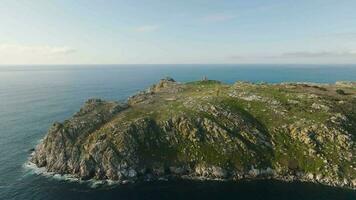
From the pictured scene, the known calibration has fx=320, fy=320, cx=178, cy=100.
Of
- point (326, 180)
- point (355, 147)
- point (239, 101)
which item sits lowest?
point (326, 180)

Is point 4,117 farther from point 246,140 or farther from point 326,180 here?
point 326,180

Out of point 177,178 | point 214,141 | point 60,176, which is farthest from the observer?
point 214,141

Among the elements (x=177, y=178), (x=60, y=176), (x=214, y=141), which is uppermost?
(x=214, y=141)

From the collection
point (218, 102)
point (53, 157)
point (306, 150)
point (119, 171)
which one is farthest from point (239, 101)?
point (53, 157)

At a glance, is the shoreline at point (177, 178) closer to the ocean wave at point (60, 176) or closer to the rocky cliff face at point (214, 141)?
the ocean wave at point (60, 176)

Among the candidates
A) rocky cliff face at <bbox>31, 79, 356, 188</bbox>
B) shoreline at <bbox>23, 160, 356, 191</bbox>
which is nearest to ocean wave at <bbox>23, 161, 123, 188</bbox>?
shoreline at <bbox>23, 160, 356, 191</bbox>

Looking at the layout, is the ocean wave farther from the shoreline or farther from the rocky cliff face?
the rocky cliff face

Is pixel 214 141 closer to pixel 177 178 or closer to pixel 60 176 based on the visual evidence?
pixel 177 178

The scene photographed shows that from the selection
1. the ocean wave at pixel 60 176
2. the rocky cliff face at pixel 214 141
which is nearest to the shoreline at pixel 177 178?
the ocean wave at pixel 60 176

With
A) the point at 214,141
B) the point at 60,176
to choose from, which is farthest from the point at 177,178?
the point at 60,176
